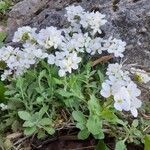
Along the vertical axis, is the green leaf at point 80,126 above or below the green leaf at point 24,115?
below

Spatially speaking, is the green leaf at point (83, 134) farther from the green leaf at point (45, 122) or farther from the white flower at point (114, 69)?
the white flower at point (114, 69)

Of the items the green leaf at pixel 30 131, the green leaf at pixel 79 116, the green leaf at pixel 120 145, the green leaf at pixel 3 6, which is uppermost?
the green leaf at pixel 30 131

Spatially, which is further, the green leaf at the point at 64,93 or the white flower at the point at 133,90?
the green leaf at the point at 64,93

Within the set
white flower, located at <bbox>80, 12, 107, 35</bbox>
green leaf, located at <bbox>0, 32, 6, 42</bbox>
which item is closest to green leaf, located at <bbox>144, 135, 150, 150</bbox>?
white flower, located at <bbox>80, 12, 107, 35</bbox>

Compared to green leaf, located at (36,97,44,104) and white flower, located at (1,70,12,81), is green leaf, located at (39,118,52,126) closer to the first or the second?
green leaf, located at (36,97,44,104)

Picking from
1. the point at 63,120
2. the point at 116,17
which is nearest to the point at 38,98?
the point at 63,120

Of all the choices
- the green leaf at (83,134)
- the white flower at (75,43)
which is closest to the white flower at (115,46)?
the white flower at (75,43)

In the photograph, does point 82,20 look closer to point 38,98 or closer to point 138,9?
point 138,9
